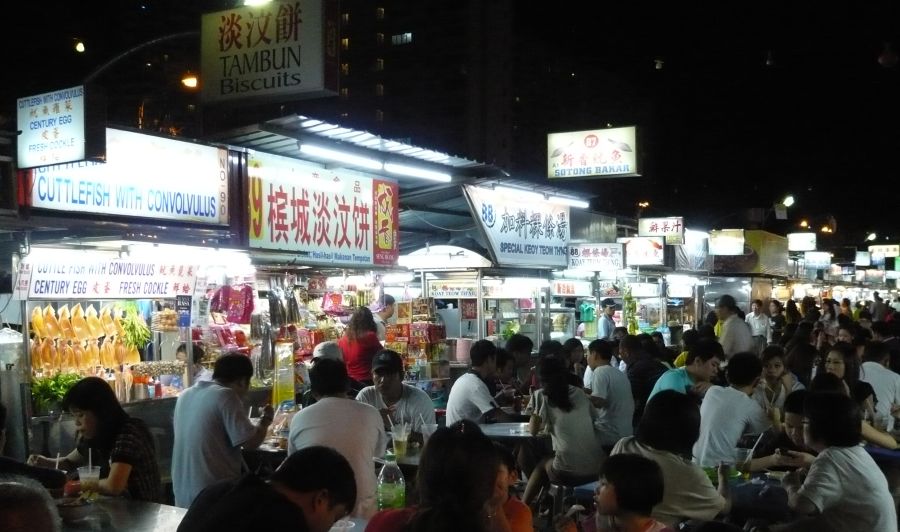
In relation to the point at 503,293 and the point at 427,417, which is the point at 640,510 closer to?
the point at 427,417

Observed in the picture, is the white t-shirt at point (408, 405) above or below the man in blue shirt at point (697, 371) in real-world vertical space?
below

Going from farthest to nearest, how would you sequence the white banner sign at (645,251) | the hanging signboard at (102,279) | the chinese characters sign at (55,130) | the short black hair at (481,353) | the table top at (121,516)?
the white banner sign at (645,251) < the short black hair at (481,353) < the hanging signboard at (102,279) < the chinese characters sign at (55,130) < the table top at (121,516)

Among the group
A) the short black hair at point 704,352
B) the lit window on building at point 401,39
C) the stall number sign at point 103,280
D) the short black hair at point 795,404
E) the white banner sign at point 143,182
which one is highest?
the lit window on building at point 401,39

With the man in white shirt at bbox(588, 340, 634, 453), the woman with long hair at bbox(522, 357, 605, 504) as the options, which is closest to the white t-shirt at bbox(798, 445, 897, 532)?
the woman with long hair at bbox(522, 357, 605, 504)

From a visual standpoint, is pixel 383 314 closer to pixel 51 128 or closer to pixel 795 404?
pixel 51 128

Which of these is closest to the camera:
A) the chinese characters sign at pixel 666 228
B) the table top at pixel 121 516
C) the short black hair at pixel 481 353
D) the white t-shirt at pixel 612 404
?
the table top at pixel 121 516

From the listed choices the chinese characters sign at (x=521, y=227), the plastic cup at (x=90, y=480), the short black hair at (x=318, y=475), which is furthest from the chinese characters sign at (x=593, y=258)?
the short black hair at (x=318, y=475)

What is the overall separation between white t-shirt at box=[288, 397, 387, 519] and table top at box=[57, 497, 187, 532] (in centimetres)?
86

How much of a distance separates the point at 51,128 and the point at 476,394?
4.59 meters

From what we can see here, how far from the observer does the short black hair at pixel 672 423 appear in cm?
461

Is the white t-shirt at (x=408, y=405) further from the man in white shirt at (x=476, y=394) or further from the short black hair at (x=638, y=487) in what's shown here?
the short black hair at (x=638, y=487)

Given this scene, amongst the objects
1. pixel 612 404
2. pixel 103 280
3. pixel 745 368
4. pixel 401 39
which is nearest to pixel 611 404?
pixel 612 404

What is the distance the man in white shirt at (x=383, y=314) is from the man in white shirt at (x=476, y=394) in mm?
2491

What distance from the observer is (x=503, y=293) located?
46.1 ft
